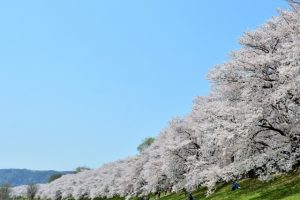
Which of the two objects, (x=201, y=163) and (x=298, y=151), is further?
(x=201, y=163)

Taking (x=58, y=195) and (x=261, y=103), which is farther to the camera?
(x=58, y=195)

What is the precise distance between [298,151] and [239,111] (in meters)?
5.23

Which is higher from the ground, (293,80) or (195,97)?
(195,97)

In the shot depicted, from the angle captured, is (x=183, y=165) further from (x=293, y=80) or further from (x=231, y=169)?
(x=293, y=80)

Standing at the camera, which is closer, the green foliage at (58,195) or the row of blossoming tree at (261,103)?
the row of blossoming tree at (261,103)

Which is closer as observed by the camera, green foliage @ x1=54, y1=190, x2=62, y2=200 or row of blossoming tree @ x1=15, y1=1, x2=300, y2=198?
row of blossoming tree @ x1=15, y1=1, x2=300, y2=198

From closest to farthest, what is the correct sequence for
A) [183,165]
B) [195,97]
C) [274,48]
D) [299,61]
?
1. [299,61]
2. [274,48]
3. [183,165]
4. [195,97]

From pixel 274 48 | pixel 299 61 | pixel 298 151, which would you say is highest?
pixel 274 48

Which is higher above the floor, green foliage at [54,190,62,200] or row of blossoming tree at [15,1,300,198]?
green foliage at [54,190,62,200]

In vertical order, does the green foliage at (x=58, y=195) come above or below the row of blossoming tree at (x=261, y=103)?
above

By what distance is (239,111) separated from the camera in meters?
35.1

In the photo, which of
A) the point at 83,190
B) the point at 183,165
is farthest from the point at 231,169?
the point at 83,190

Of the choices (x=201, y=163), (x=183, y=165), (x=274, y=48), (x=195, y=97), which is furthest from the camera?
(x=195, y=97)

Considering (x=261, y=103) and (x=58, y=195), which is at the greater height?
(x=58, y=195)
